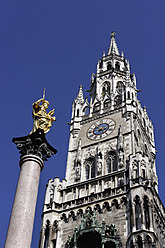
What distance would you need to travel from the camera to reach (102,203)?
3038cm

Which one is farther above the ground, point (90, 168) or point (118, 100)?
point (118, 100)

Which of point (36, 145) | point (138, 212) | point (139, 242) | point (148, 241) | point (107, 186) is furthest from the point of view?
point (107, 186)

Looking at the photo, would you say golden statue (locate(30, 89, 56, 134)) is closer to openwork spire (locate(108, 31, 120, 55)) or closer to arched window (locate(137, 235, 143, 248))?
arched window (locate(137, 235, 143, 248))

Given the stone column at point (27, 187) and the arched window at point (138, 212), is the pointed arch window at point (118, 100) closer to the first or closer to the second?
the arched window at point (138, 212)

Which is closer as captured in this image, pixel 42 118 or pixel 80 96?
pixel 42 118

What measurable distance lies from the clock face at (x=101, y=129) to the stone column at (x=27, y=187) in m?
19.8

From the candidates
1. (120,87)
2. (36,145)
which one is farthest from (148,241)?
(120,87)

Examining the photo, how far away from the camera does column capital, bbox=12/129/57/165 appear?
17.5 metres

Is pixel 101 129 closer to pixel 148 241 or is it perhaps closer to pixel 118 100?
pixel 118 100

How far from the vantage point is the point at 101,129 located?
38.7m

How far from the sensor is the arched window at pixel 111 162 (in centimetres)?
3448

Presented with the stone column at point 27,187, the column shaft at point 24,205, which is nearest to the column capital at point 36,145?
the stone column at point 27,187

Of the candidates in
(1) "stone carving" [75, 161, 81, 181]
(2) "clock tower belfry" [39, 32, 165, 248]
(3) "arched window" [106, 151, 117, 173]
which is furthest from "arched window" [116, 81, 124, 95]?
(1) "stone carving" [75, 161, 81, 181]

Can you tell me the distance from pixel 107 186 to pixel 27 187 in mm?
16383
